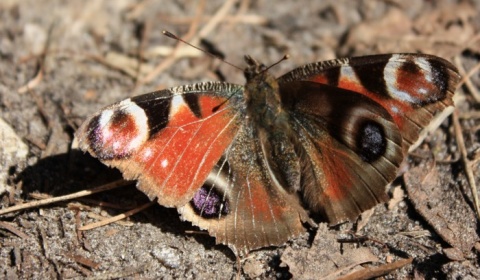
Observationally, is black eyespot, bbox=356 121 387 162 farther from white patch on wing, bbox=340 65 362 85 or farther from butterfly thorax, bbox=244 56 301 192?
butterfly thorax, bbox=244 56 301 192

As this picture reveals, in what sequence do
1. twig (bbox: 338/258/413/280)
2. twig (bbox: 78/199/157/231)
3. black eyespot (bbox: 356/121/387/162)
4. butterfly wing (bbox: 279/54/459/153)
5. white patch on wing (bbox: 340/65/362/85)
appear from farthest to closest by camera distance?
1. twig (bbox: 78/199/157/231)
2. white patch on wing (bbox: 340/65/362/85)
3. butterfly wing (bbox: 279/54/459/153)
4. black eyespot (bbox: 356/121/387/162)
5. twig (bbox: 338/258/413/280)

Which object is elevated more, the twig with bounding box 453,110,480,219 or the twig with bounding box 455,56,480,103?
the twig with bounding box 455,56,480,103

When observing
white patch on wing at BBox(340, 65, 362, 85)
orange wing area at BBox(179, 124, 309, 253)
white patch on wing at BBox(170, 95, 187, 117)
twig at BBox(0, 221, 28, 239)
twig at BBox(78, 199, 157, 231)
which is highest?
white patch on wing at BBox(170, 95, 187, 117)

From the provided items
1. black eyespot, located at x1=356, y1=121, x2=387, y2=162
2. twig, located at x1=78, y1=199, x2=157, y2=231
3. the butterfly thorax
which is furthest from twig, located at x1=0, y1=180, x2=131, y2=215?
black eyespot, located at x1=356, y1=121, x2=387, y2=162

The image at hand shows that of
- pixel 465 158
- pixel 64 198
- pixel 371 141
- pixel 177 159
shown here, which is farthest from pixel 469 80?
pixel 64 198

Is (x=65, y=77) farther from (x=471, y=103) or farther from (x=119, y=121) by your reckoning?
(x=471, y=103)

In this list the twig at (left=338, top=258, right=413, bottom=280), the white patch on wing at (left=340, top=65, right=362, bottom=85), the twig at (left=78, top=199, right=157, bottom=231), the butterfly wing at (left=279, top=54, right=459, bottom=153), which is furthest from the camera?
the twig at (left=78, top=199, right=157, bottom=231)

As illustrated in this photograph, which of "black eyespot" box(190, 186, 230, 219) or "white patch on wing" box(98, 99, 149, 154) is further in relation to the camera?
"black eyespot" box(190, 186, 230, 219)
